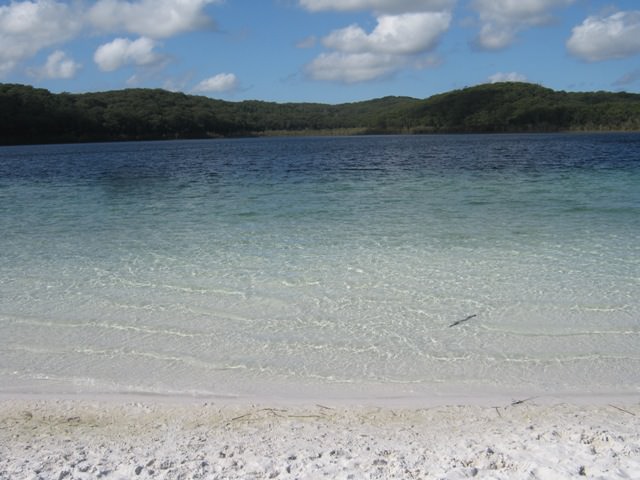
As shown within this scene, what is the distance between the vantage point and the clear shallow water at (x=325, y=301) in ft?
17.2

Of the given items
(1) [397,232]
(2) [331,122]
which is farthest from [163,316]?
(2) [331,122]

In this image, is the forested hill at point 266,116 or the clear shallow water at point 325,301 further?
the forested hill at point 266,116

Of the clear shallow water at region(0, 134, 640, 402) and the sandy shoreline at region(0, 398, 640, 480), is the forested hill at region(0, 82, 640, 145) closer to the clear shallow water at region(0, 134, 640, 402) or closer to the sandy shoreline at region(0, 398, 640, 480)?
the clear shallow water at region(0, 134, 640, 402)

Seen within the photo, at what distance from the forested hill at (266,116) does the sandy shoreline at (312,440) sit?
A: 11462cm

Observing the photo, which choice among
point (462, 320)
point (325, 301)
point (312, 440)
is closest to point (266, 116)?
point (325, 301)

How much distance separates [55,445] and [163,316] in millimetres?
2968

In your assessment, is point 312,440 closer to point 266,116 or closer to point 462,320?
point 462,320

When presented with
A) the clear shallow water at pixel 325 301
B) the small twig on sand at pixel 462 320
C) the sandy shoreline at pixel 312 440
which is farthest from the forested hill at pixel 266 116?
the sandy shoreline at pixel 312 440

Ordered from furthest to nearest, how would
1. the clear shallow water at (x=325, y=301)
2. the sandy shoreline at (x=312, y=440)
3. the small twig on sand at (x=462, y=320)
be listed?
the small twig on sand at (x=462, y=320) < the clear shallow water at (x=325, y=301) < the sandy shoreline at (x=312, y=440)

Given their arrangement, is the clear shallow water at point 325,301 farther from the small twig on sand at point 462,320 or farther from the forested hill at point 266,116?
the forested hill at point 266,116

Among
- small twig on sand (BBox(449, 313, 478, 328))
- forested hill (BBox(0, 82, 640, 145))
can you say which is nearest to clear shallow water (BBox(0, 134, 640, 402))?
small twig on sand (BBox(449, 313, 478, 328))

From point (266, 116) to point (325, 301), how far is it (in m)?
192

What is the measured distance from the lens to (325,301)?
288 inches

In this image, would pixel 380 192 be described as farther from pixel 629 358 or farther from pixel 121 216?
pixel 629 358
